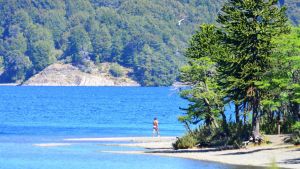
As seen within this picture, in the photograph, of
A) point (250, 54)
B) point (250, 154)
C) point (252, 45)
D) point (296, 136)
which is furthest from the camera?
point (250, 54)

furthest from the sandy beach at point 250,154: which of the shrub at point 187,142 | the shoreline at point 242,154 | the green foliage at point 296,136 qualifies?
the shrub at point 187,142

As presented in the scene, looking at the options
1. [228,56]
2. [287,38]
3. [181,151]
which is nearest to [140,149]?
[181,151]

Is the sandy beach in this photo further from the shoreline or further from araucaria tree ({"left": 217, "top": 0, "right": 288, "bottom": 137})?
araucaria tree ({"left": 217, "top": 0, "right": 288, "bottom": 137})

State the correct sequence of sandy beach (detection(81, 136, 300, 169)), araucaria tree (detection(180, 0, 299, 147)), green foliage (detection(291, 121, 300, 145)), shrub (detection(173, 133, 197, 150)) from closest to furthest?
sandy beach (detection(81, 136, 300, 169)) < green foliage (detection(291, 121, 300, 145)) < araucaria tree (detection(180, 0, 299, 147)) < shrub (detection(173, 133, 197, 150))

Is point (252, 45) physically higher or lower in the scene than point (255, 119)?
higher

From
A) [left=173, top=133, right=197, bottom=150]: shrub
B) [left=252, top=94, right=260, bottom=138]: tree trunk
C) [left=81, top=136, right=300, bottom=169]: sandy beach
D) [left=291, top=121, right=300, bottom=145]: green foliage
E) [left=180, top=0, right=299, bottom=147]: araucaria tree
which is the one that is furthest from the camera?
[left=173, top=133, right=197, bottom=150]: shrub

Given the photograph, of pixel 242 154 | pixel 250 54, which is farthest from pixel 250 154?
pixel 250 54

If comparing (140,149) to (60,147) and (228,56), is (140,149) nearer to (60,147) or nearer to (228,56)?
(60,147)

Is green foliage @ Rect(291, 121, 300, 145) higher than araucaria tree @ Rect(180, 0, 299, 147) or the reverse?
the reverse

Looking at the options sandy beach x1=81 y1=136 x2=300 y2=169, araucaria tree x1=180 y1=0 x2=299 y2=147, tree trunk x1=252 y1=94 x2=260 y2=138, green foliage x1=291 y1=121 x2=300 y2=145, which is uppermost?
araucaria tree x1=180 y1=0 x2=299 y2=147

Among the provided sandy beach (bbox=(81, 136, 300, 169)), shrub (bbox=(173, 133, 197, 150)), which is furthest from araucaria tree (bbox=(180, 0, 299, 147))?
shrub (bbox=(173, 133, 197, 150))

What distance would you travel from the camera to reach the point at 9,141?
67312mm

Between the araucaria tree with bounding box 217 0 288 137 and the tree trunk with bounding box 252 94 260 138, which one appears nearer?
the tree trunk with bounding box 252 94 260 138

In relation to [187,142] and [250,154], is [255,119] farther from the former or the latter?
[187,142]
